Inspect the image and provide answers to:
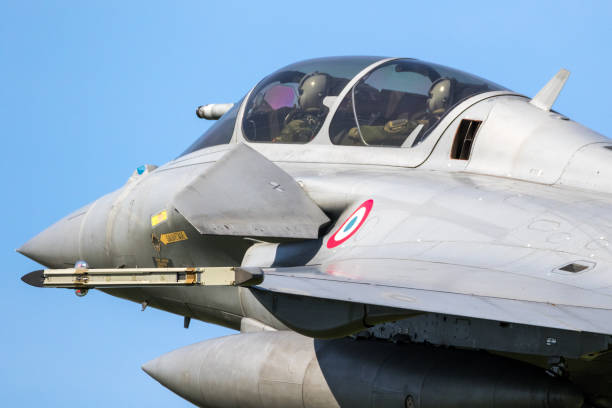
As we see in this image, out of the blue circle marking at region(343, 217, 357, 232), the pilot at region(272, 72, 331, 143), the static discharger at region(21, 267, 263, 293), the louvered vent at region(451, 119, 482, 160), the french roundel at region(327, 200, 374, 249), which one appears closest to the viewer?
the static discharger at region(21, 267, 263, 293)

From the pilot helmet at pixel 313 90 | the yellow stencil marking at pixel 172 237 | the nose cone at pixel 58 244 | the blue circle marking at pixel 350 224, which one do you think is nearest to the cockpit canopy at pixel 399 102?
the pilot helmet at pixel 313 90

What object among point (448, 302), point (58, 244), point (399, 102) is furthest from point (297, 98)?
point (448, 302)

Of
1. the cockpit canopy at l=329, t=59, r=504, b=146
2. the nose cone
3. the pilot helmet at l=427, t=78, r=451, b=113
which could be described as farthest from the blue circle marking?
the nose cone

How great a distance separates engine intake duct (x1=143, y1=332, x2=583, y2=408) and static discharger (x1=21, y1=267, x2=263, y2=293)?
232cm

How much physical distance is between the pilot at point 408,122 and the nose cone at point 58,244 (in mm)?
4354

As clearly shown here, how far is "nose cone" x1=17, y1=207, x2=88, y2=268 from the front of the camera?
13.1 m

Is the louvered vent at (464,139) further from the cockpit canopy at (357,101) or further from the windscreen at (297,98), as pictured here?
the windscreen at (297,98)

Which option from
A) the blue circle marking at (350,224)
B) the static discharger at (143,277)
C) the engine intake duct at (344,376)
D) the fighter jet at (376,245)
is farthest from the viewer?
the blue circle marking at (350,224)

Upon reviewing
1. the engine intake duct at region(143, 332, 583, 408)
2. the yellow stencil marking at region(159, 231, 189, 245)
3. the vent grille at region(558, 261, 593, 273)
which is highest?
the vent grille at region(558, 261, 593, 273)

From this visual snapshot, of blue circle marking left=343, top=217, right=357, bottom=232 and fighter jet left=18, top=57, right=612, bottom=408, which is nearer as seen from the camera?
fighter jet left=18, top=57, right=612, bottom=408

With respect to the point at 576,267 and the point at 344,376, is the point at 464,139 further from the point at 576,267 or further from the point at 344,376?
the point at 576,267

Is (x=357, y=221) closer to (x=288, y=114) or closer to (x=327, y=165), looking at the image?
(x=327, y=165)

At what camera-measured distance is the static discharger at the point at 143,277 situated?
6.54 metres

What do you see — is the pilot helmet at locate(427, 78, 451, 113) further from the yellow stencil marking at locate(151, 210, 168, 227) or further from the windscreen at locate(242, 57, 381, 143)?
the yellow stencil marking at locate(151, 210, 168, 227)
